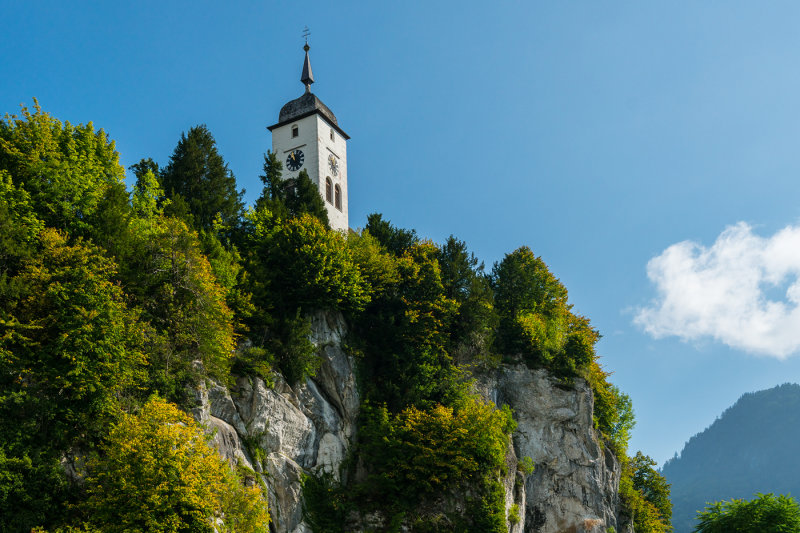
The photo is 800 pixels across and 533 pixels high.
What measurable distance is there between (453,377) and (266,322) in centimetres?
1065

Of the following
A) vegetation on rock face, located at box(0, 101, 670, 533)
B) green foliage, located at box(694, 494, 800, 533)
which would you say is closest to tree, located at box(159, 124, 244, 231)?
vegetation on rock face, located at box(0, 101, 670, 533)

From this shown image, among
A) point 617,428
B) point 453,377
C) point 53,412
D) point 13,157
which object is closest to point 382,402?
point 453,377

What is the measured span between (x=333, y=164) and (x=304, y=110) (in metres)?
4.69

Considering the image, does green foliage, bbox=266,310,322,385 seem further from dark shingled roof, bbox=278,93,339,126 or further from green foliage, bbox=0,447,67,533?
dark shingled roof, bbox=278,93,339,126

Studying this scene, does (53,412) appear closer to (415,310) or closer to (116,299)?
(116,299)

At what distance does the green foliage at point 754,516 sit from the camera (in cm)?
3859

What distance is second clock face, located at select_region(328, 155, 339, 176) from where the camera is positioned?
5550cm

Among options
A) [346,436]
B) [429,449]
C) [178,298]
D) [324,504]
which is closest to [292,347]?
[346,436]

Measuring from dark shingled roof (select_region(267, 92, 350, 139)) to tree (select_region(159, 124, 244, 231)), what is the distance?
533 inches

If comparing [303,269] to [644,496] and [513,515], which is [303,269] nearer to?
[513,515]

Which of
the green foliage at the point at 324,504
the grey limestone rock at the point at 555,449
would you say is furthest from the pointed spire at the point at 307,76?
the green foliage at the point at 324,504

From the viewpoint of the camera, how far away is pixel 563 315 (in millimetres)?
51906

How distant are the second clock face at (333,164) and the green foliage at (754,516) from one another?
32793 mm

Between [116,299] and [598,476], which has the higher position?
[116,299]
